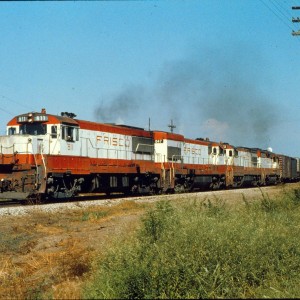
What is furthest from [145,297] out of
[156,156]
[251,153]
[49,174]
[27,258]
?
[251,153]

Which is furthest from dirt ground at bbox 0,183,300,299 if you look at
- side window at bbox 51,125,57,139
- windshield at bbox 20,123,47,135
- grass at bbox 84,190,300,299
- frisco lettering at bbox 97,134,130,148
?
frisco lettering at bbox 97,134,130,148

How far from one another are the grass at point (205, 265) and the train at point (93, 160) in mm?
10893

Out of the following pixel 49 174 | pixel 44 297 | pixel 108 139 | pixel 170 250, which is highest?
pixel 108 139

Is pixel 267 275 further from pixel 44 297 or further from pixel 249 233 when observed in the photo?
pixel 44 297

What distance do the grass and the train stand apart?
1089 centimetres

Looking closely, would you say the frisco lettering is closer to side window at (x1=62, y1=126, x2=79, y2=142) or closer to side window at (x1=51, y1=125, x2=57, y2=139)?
side window at (x1=62, y1=126, x2=79, y2=142)

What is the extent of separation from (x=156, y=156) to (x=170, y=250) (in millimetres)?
20282

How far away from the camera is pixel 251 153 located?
135 feet

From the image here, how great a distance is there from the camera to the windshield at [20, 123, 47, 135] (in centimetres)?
1864

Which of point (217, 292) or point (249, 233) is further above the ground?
point (249, 233)

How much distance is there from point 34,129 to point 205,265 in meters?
14.2

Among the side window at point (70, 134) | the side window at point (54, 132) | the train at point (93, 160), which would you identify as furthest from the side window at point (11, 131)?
the side window at point (70, 134)

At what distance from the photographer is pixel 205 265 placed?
5.94 m

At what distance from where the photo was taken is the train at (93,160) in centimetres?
1747
